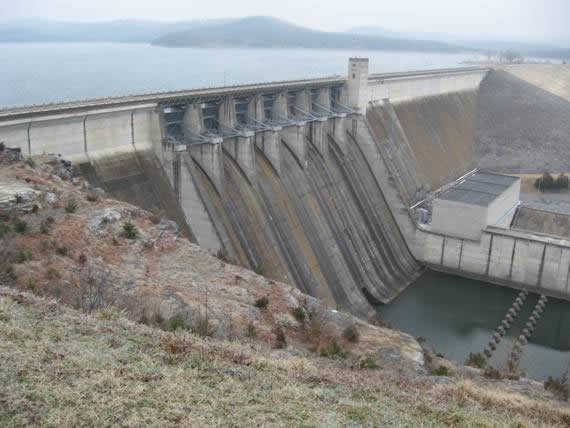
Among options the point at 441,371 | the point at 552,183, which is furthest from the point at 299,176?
the point at 552,183

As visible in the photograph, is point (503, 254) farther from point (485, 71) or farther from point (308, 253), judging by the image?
point (485, 71)

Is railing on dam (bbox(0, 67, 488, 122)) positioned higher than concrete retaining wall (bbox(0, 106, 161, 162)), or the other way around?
railing on dam (bbox(0, 67, 488, 122))

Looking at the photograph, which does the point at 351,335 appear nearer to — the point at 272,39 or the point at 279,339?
the point at 279,339

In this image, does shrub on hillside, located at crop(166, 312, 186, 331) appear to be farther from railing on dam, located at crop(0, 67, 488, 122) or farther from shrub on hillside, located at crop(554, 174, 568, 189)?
shrub on hillside, located at crop(554, 174, 568, 189)

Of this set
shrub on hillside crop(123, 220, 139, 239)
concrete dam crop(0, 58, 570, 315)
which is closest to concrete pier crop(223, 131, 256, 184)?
concrete dam crop(0, 58, 570, 315)

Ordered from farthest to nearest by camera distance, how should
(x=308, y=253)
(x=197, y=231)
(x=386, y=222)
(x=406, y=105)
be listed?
(x=406, y=105) < (x=386, y=222) < (x=308, y=253) < (x=197, y=231)

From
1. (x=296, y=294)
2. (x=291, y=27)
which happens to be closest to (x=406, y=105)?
(x=296, y=294)
